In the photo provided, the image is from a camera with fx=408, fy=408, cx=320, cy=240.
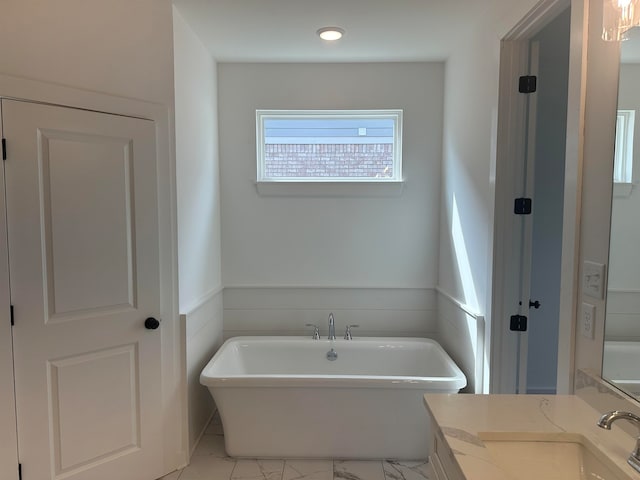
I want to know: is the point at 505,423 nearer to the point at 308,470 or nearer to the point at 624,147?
the point at 624,147

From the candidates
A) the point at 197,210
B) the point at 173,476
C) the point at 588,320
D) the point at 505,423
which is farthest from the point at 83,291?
the point at 588,320

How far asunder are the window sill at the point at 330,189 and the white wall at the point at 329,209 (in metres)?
0.04

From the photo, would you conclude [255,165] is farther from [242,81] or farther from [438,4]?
[438,4]

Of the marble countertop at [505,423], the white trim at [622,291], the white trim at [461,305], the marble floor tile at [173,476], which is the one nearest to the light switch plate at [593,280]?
the white trim at [622,291]

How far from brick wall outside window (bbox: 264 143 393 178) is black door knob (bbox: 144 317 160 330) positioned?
1.54 metres

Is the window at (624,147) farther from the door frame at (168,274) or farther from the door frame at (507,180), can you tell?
the door frame at (168,274)

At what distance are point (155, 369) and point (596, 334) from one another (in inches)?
81.1

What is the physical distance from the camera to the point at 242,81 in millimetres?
3158

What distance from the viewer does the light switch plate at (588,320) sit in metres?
1.32

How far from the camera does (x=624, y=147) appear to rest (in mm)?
1217

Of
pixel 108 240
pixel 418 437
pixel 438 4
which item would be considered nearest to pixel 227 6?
pixel 438 4

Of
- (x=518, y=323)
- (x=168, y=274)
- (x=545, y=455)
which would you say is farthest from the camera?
(x=168, y=274)

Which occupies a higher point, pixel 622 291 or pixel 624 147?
pixel 624 147

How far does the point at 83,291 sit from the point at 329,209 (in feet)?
5.91
